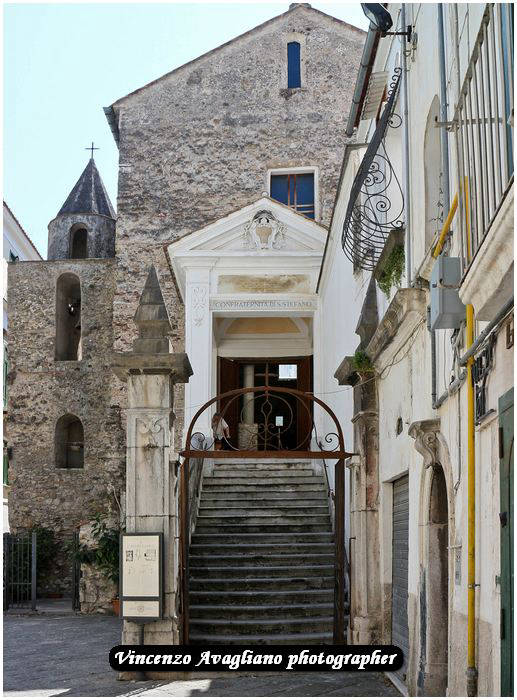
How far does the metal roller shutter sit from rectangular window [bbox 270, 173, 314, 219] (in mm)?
14024

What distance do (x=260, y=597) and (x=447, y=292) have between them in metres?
7.68

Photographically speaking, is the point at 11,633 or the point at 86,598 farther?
the point at 86,598

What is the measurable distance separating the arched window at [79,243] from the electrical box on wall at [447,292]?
23.7 m

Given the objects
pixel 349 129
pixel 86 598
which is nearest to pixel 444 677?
pixel 349 129

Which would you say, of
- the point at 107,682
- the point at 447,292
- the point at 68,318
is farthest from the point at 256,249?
the point at 447,292

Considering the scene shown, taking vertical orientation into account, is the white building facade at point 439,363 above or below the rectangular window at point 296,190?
below

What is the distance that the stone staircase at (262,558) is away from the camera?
12.4 m

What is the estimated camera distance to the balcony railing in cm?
479

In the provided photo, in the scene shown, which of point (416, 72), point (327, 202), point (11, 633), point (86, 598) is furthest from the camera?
point (327, 202)

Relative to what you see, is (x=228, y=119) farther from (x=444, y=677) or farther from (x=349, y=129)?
(x=444, y=677)

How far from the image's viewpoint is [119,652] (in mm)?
10648

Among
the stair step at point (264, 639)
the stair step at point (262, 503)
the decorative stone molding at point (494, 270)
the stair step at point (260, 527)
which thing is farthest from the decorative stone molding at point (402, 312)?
the stair step at point (262, 503)

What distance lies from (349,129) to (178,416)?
9.96 metres

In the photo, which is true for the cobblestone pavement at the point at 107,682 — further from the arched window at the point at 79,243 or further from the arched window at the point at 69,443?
the arched window at the point at 79,243
